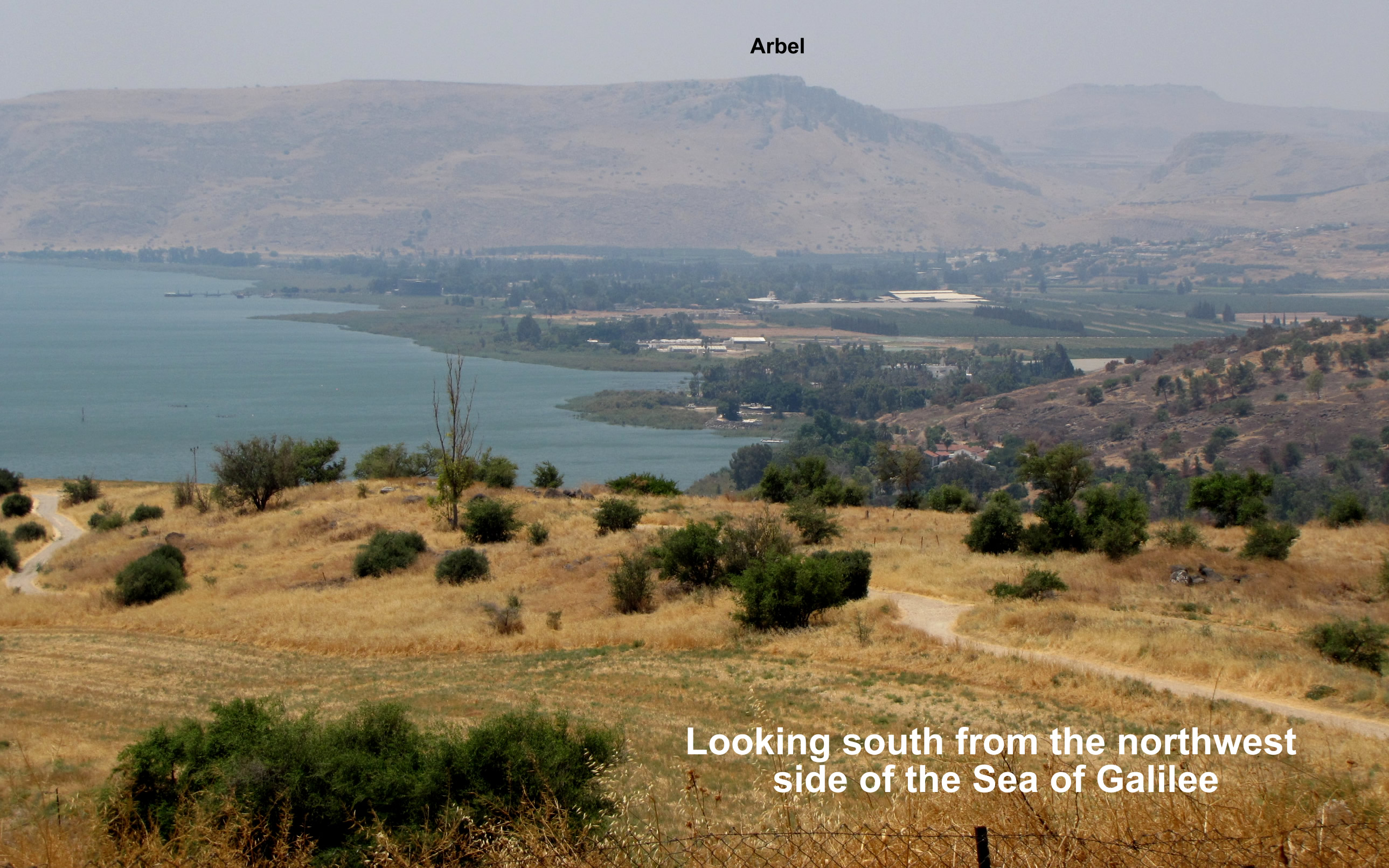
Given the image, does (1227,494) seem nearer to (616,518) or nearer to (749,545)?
(749,545)

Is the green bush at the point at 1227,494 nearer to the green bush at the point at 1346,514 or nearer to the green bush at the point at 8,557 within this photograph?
the green bush at the point at 1346,514

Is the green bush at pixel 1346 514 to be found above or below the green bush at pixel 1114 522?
below

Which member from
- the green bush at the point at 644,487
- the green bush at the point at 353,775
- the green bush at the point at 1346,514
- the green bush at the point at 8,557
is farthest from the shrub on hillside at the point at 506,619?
the green bush at the point at 1346,514

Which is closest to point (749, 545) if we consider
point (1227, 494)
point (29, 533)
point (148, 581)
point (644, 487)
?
point (148, 581)

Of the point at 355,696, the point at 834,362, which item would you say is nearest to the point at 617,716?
the point at 355,696

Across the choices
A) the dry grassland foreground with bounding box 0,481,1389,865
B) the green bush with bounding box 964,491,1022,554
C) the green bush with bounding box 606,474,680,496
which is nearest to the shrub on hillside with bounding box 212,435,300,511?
the dry grassland foreground with bounding box 0,481,1389,865

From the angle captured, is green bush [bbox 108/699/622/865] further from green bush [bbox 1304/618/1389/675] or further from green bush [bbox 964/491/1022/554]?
green bush [bbox 964/491/1022/554]

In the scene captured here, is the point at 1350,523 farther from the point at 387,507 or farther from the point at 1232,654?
the point at 387,507
